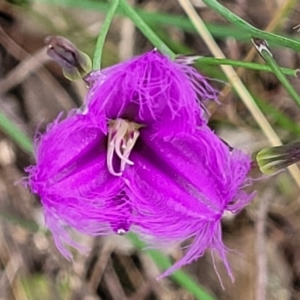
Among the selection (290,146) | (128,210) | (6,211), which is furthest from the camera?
(6,211)

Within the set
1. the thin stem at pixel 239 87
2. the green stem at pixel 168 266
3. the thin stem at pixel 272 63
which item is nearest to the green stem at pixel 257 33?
the thin stem at pixel 272 63

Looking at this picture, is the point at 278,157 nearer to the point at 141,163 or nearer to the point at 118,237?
the point at 141,163

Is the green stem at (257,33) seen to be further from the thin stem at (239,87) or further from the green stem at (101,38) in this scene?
the thin stem at (239,87)

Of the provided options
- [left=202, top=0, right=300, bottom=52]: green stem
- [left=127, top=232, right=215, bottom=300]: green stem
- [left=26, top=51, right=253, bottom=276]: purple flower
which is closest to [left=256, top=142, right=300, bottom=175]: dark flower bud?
[left=26, top=51, right=253, bottom=276]: purple flower

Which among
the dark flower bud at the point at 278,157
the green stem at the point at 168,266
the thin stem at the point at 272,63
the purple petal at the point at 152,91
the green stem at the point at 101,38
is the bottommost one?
the green stem at the point at 168,266

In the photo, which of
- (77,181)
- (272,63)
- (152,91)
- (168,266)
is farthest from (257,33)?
(168,266)

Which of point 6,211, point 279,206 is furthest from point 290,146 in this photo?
point 6,211

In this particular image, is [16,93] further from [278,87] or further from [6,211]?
[278,87]

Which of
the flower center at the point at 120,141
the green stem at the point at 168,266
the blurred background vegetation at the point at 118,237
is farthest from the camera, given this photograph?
the blurred background vegetation at the point at 118,237
